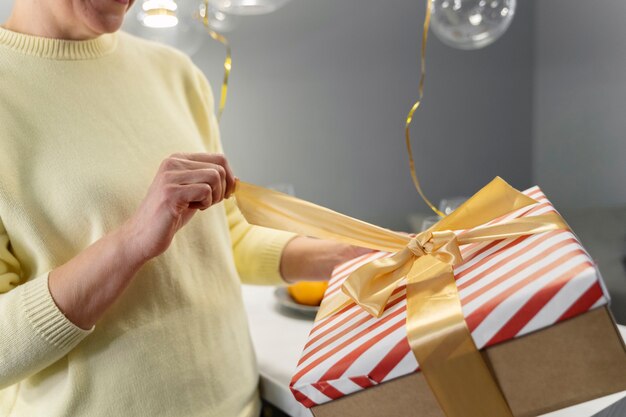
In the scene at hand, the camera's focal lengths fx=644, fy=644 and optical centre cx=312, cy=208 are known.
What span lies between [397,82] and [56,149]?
146 centimetres

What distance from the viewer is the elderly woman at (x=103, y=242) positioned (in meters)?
0.62

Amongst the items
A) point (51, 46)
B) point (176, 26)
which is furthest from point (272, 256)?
point (176, 26)

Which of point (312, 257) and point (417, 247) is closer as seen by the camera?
point (417, 247)

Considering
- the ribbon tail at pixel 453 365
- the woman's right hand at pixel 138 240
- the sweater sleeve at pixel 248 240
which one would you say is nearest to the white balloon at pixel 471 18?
the sweater sleeve at pixel 248 240

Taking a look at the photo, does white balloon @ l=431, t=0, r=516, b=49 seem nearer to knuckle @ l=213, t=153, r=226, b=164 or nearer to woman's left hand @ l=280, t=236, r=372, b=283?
woman's left hand @ l=280, t=236, r=372, b=283

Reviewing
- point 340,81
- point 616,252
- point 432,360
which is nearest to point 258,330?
point 432,360

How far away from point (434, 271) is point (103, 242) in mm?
315

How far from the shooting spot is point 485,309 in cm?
44

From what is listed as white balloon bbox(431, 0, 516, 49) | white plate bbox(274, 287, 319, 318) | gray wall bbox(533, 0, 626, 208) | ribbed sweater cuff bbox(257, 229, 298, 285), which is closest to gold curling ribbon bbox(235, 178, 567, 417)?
ribbed sweater cuff bbox(257, 229, 298, 285)

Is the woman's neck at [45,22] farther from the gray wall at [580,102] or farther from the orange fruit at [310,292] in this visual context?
the gray wall at [580,102]

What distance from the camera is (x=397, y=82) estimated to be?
2.00 meters

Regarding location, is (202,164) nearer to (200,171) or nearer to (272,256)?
(200,171)

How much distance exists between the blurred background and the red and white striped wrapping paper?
1.04m

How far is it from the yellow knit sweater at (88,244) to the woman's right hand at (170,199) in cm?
9
